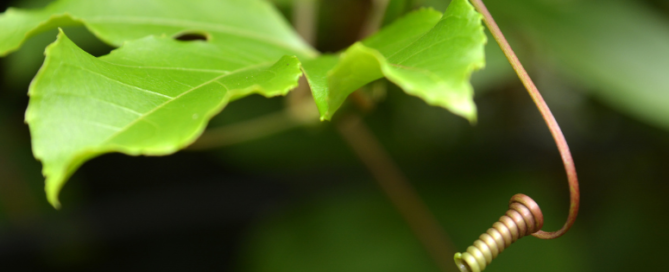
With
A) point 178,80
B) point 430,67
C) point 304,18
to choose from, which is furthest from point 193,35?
point 430,67

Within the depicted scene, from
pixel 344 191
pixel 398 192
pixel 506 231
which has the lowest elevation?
pixel 344 191

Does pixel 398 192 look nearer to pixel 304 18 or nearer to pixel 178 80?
pixel 304 18

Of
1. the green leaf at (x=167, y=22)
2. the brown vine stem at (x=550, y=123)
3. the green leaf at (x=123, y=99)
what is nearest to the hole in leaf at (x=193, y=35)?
the green leaf at (x=167, y=22)

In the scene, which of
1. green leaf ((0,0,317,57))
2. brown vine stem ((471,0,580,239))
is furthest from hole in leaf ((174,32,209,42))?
brown vine stem ((471,0,580,239))

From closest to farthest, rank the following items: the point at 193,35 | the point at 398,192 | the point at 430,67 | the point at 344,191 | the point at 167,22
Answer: the point at 430,67 → the point at 167,22 → the point at 193,35 → the point at 398,192 → the point at 344,191

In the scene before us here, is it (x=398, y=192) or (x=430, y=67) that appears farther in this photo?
(x=398, y=192)

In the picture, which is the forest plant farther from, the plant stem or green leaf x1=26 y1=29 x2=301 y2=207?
the plant stem

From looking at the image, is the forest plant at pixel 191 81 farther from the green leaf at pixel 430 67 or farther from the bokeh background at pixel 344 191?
the bokeh background at pixel 344 191
